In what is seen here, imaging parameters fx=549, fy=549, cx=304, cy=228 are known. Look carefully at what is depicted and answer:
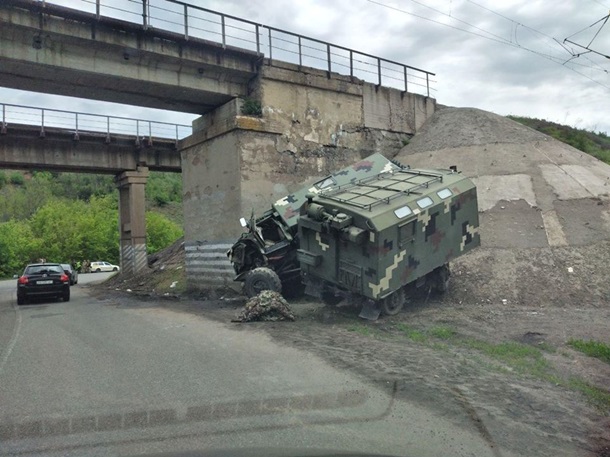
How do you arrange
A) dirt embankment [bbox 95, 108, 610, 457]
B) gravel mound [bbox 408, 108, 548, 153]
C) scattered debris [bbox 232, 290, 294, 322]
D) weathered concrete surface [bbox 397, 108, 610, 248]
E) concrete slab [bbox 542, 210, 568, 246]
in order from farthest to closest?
gravel mound [bbox 408, 108, 548, 153], weathered concrete surface [bbox 397, 108, 610, 248], concrete slab [bbox 542, 210, 568, 246], scattered debris [bbox 232, 290, 294, 322], dirt embankment [bbox 95, 108, 610, 457]

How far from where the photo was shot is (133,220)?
32.6m

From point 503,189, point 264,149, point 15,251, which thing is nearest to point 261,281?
point 264,149

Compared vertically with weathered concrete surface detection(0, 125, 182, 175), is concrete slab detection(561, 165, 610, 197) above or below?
below

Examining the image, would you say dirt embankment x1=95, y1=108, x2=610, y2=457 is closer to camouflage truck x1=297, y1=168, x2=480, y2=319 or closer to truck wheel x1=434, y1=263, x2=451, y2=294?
truck wheel x1=434, y1=263, x2=451, y2=294

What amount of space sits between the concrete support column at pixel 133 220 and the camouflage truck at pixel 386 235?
22.4 m

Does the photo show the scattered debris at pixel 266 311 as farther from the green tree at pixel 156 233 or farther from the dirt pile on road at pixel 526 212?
the green tree at pixel 156 233

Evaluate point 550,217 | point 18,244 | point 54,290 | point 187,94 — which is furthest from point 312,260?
point 18,244

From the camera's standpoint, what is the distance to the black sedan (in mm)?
19109

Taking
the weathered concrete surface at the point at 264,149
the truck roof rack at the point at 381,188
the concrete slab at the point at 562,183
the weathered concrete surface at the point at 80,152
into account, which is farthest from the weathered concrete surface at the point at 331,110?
the weathered concrete surface at the point at 80,152

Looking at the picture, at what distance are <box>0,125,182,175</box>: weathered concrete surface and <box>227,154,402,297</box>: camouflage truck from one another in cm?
1885

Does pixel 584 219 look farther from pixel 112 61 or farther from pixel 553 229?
pixel 112 61

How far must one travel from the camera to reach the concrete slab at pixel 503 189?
618 inches

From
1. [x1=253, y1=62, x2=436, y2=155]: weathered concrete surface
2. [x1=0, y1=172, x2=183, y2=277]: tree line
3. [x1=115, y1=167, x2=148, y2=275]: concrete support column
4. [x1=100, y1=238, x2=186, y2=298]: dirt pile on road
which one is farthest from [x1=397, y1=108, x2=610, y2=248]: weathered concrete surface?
[x1=0, y1=172, x2=183, y2=277]: tree line

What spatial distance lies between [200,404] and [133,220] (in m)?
28.6
